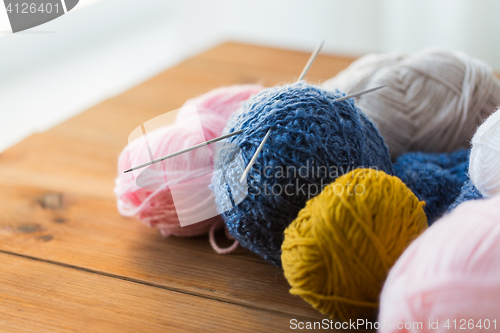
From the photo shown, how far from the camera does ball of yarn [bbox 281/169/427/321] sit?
1.31 feet

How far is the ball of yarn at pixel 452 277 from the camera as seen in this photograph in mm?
353

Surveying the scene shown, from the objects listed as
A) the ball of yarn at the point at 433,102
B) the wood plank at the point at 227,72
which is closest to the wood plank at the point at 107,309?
the ball of yarn at the point at 433,102

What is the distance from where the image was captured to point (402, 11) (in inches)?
67.3

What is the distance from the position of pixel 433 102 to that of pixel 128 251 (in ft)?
1.54

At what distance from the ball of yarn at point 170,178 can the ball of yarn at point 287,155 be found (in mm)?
60

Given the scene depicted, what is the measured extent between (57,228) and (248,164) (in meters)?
0.31

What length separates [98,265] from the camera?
56 cm

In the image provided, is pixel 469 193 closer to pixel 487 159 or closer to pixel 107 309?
pixel 487 159

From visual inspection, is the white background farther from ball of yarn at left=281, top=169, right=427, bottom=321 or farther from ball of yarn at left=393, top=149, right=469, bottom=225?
ball of yarn at left=281, top=169, right=427, bottom=321

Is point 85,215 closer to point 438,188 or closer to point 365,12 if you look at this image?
point 438,188

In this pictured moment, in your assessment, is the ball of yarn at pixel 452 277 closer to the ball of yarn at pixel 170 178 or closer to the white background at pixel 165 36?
the ball of yarn at pixel 170 178

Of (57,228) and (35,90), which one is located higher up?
(57,228)

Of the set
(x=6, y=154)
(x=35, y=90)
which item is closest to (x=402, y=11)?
(x=35, y=90)

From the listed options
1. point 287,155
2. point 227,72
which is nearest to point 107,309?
point 287,155
